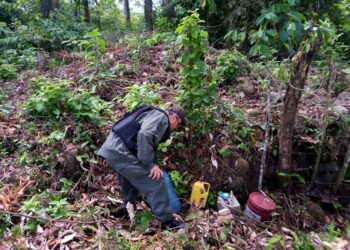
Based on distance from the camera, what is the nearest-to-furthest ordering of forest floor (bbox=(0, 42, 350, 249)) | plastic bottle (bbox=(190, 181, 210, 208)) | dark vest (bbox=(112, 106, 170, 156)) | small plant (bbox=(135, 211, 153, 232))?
forest floor (bbox=(0, 42, 350, 249)) < dark vest (bbox=(112, 106, 170, 156)) < small plant (bbox=(135, 211, 153, 232)) < plastic bottle (bbox=(190, 181, 210, 208))

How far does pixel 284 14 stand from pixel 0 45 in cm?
935

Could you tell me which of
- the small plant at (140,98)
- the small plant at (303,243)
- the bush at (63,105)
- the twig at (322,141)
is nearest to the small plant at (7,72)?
the bush at (63,105)

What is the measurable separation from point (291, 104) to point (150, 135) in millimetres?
2075

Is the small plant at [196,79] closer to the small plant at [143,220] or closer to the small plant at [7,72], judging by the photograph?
the small plant at [143,220]

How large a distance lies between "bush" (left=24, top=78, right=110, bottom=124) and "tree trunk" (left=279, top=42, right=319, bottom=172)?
268 centimetres

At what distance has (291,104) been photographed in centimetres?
451

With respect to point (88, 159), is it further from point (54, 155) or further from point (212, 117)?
point (212, 117)

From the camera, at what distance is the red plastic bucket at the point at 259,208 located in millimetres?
4328

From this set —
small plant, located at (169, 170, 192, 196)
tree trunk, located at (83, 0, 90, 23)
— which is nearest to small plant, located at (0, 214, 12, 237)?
small plant, located at (169, 170, 192, 196)

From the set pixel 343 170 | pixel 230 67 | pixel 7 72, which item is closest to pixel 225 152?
pixel 343 170

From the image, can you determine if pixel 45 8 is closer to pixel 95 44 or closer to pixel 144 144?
pixel 95 44

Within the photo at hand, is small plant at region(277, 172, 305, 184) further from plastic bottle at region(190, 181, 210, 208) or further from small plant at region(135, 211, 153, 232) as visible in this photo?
small plant at region(135, 211, 153, 232)

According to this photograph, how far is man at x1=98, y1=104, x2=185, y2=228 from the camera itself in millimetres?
3674

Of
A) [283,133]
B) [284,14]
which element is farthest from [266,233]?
[284,14]
